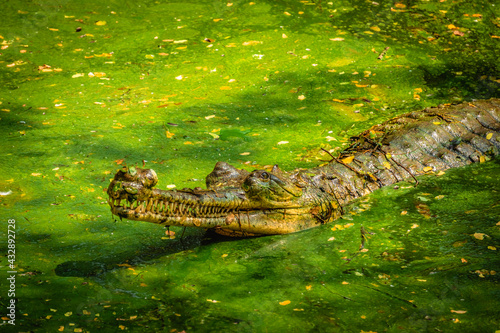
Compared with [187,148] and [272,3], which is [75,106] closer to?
[187,148]

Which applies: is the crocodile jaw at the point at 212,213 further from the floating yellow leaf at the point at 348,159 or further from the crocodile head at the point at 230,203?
the floating yellow leaf at the point at 348,159

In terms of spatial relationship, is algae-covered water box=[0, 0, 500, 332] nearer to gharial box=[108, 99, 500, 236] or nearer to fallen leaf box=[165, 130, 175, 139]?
fallen leaf box=[165, 130, 175, 139]

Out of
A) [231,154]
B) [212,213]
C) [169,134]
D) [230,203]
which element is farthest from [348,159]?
[169,134]

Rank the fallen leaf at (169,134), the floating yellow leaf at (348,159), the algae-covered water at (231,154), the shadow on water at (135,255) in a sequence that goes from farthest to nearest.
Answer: the fallen leaf at (169,134)
the floating yellow leaf at (348,159)
the shadow on water at (135,255)
the algae-covered water at (231,154)

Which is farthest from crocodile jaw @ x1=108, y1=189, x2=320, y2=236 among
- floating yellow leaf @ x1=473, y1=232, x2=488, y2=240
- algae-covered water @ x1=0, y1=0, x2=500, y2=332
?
floating yellow leaf @ x1=473, y1=232, x2=488, y2=240

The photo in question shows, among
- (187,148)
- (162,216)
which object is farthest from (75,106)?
(162,216)

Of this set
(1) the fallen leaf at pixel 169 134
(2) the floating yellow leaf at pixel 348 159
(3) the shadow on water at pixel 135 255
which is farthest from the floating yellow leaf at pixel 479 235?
(1) the fallen leaf at pixel 169 134
